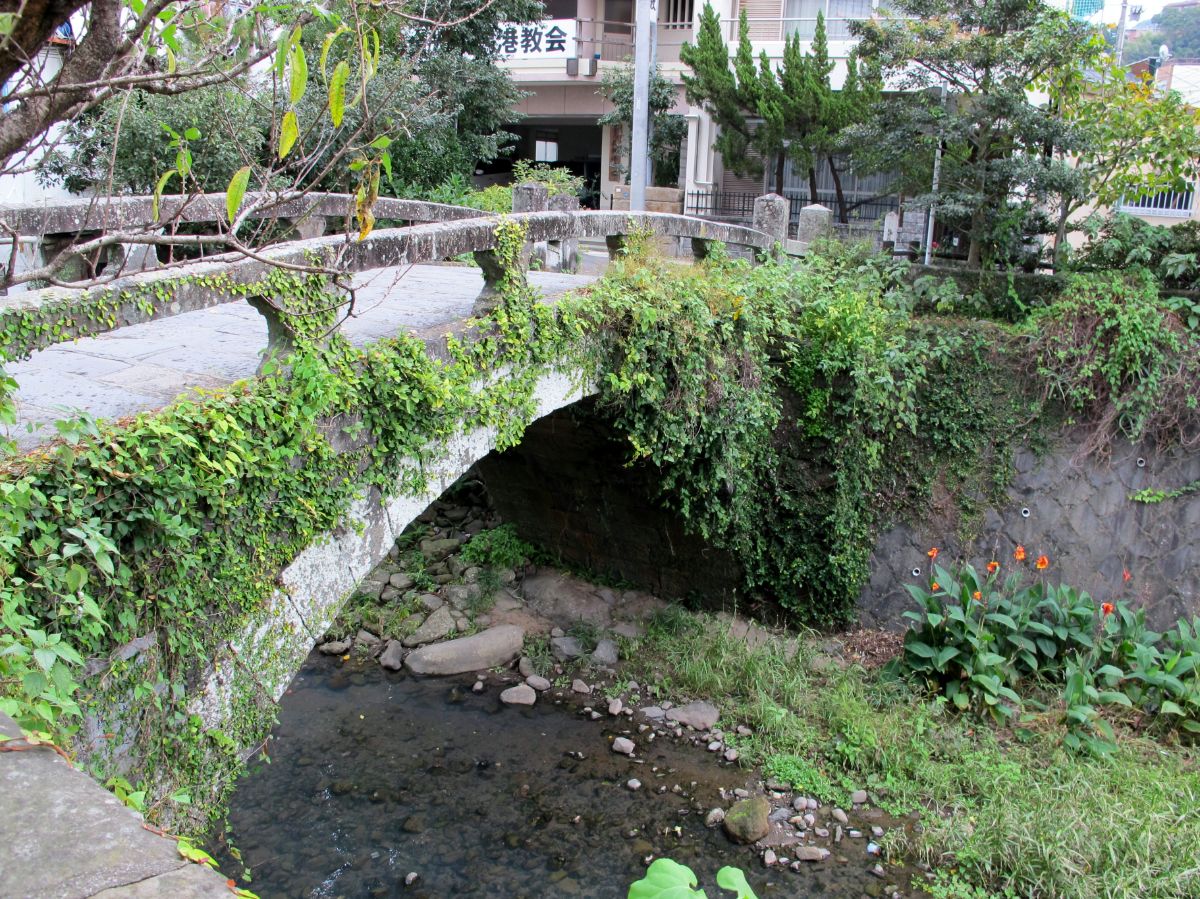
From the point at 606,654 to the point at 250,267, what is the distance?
251 inches

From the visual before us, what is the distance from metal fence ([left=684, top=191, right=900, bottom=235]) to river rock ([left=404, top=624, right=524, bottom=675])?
11.2 meters

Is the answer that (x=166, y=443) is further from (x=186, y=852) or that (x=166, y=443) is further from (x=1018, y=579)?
(x=1018, y=579)

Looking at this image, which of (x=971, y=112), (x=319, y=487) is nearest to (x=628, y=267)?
(x=319, y=487)

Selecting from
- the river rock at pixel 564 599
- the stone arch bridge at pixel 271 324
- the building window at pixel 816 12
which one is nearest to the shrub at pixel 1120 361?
the stone arch bridge at pixel 271 324

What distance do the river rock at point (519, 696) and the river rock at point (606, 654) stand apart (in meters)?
0.84

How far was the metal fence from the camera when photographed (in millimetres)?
18547

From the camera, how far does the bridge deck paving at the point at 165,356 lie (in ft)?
15.8

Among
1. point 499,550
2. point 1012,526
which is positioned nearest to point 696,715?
point 499,550

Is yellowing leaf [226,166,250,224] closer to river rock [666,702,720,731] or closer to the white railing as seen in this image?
river rock [666,702,720,731]

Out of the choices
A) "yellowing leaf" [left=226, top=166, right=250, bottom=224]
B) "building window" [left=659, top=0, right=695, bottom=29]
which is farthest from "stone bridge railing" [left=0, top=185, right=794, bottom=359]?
"building window" [left=659, top=0, right=695, bottom=29]

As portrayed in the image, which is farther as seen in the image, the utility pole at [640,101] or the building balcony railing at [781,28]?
the building balcony railing at [781,28]

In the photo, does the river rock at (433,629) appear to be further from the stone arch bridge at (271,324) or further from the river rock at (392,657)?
the stone arch bridge at (271,324)

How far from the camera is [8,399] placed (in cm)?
355

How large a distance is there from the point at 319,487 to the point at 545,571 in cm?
659
